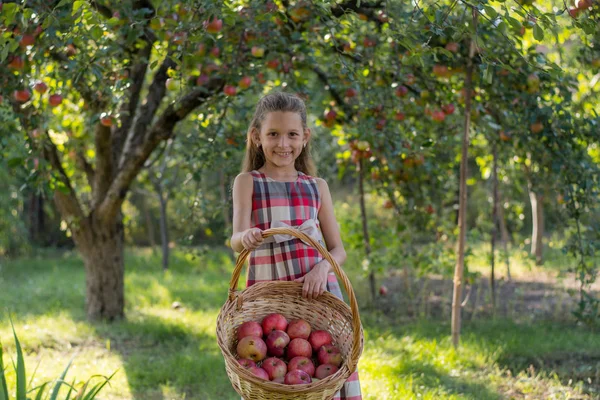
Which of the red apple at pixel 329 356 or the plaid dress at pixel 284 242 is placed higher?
the plaid dress at pixel 284 242

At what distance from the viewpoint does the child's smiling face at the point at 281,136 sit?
84.2 inches

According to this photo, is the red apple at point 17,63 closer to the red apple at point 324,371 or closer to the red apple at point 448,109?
the red apple at point 324,371

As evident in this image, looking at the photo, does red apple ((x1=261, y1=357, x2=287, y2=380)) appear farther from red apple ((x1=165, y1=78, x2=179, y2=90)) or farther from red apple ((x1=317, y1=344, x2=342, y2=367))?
red apple ((x1=165, y1=78, x2=179, y2=90))

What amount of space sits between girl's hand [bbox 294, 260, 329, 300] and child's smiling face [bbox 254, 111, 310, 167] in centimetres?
37

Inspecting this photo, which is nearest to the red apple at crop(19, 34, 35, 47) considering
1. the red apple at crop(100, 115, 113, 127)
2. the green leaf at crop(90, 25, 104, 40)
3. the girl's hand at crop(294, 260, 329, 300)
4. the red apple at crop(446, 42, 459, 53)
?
the red apple at crop(100, 115, 113, 127)

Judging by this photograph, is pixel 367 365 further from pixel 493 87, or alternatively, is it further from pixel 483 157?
pixel 483 157

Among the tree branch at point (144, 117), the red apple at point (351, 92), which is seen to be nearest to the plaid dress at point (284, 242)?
the red apple at point (351, 92)

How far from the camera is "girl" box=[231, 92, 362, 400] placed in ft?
7.05

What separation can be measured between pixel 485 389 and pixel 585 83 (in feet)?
17.7

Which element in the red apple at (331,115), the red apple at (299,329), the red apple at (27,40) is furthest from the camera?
the red apple at (331,115)

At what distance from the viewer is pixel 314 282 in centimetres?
204

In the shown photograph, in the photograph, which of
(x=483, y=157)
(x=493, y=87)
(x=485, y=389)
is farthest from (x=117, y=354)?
(x=483, y=157)

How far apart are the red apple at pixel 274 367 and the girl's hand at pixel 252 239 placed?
0.33 meters

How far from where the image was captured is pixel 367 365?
3.57m
